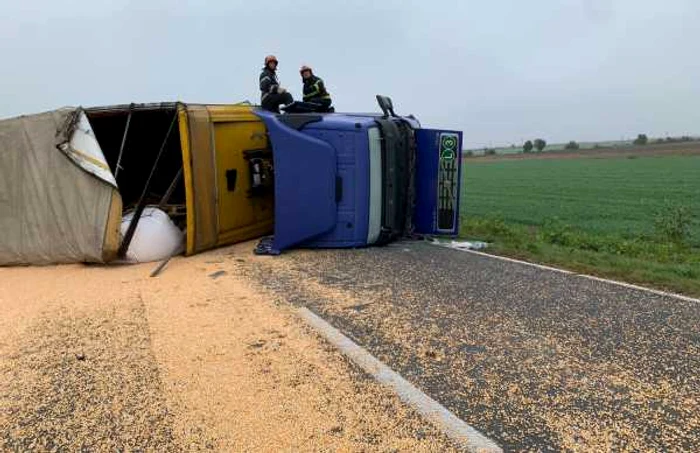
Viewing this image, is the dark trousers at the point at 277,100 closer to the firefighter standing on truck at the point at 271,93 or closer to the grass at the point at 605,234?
the firefighter standing on truck at the point at 271,93

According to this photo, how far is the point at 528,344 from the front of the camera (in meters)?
3.66

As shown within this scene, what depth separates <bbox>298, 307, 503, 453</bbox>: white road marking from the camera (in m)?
2.46

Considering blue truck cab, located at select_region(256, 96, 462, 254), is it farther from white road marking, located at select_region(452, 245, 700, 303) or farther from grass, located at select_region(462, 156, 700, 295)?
grass, located at select_region(462, 156, 700, 295)

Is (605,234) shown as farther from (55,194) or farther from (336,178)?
(55,194)

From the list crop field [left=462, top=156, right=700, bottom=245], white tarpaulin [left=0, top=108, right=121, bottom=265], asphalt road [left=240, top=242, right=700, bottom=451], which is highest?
white tarpaulin [left=0, top=108, right=121, bottom=265]

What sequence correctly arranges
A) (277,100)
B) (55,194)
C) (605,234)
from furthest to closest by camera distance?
(605,234)
(277,100)
(55,194)

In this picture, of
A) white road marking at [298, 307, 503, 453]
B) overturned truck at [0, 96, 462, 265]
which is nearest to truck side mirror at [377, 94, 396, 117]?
overturned truck at [0, 96, 462, 265]

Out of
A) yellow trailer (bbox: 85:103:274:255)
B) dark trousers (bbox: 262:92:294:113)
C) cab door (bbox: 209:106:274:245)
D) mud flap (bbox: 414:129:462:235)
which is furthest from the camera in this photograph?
dark trousers (bbox: 262:92:294:113)

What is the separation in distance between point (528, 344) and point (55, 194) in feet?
19.0

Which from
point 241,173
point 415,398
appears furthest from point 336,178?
point 415,398

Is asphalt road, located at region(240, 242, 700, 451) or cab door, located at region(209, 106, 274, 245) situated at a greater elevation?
cab door, located at region(209, 106, 274, 245)

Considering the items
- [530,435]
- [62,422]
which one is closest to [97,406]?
[62,422]

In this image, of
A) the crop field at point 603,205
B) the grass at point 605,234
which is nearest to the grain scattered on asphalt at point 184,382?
the grass at point 605,234

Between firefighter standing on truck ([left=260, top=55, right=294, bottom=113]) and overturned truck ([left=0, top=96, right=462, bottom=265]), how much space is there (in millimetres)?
356
